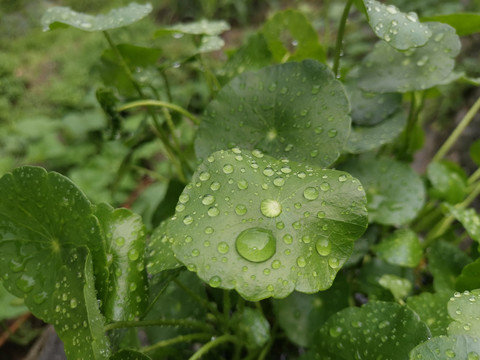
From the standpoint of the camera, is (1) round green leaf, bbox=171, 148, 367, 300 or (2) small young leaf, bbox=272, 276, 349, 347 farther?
(2) small young leaf, bbox=272, 276, 349, 347

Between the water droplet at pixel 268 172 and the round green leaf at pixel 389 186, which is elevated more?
the water droplet at pixel 268 172

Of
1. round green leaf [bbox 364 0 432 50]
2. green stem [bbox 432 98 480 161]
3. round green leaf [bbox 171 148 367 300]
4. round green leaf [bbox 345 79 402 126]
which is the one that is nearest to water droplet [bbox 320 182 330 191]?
round green leaf [bbox 171 148 367 300]

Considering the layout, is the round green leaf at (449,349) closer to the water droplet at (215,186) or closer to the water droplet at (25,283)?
the water droplet at (215,186)

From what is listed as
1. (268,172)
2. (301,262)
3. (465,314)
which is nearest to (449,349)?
(465,314)

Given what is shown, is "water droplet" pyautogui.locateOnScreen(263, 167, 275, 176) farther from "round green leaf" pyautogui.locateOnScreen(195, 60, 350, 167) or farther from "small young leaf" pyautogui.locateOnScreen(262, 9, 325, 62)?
"small young leaf" pyautogui.locateOnScreen(262, 9, 325, 62)

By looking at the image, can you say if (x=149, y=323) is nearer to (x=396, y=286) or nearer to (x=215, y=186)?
(x=215, y=186)

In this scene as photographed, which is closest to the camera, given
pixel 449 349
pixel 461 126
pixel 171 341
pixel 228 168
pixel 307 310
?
pixel 449 349

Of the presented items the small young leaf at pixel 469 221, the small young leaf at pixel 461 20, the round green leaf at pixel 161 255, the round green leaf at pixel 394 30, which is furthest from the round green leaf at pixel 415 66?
the round green leaf at pixel 161 255
